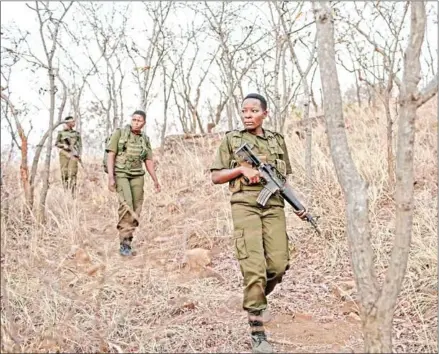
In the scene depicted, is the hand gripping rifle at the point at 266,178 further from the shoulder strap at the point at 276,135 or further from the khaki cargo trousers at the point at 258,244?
the shoulder strap at the point at 276,135

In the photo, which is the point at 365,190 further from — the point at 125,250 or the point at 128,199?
the point at 125,250

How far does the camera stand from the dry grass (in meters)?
2.99

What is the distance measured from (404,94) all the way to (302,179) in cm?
401

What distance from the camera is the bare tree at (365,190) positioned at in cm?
204

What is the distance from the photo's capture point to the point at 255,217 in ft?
9.74

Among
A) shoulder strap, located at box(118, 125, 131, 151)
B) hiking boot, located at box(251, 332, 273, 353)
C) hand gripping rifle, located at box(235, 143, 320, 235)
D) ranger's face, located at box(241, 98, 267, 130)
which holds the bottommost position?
hiking boot, located at box(251, 332, 273, 353)

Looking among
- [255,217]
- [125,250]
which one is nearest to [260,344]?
[255,217]

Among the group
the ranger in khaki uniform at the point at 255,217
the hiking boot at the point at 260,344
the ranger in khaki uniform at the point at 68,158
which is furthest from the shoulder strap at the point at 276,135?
the ranger in khaki uniform at the point at 68,158

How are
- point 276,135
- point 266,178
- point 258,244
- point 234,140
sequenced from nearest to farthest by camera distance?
1. point 258,244
2. point 266,178
3. point 234,140
4. point 276,135

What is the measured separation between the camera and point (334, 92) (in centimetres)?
214

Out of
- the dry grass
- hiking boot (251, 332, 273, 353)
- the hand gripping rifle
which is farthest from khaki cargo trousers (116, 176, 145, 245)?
hiking boot (251, 332, 273, 353)

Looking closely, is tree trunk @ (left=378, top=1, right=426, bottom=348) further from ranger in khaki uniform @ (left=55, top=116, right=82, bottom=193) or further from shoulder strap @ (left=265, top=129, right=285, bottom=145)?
ranger in khaki uniform @ (left=55, top=116, right=82, bottom=193)

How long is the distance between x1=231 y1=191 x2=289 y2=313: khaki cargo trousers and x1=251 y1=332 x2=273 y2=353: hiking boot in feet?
0.46

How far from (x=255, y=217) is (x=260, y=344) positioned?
0.73 meters
